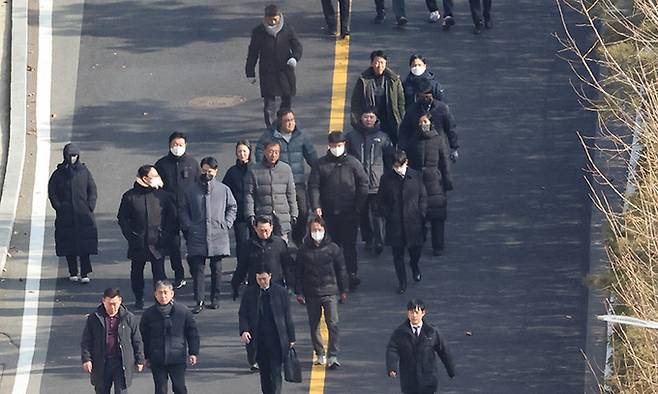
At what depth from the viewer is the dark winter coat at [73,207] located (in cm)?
2450

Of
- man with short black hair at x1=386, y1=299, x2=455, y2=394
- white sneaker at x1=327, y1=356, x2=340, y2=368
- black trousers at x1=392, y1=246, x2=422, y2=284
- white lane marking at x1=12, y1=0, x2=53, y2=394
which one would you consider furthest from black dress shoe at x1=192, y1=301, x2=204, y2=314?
man with short black hair at x1=386, y1=299, x2=455, y2=394

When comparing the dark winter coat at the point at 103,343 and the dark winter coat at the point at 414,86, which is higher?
the dark winter coat at the point at 414,86

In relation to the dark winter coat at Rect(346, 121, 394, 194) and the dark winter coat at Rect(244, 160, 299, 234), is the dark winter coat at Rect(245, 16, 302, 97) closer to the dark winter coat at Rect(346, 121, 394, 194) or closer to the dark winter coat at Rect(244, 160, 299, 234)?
the dark winter coat at Rect(346, 121, 394, 194)

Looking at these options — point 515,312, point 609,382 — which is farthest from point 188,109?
point 609,382

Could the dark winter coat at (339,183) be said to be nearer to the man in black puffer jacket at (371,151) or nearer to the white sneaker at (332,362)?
the man in black puffer jacket at (371,151)

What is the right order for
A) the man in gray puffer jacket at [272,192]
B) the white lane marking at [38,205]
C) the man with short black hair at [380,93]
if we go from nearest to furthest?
the white lane marking at [38,205] → the man in gray puffer jacket at [272,192] → the man with short black hair at [380,93]

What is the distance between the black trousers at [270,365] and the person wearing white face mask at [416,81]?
4776mm

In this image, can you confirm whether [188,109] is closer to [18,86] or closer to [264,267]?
[18,86]

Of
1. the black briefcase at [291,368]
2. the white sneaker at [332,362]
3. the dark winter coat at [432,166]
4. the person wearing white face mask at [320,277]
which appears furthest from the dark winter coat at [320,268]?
the dark winter coat at [432,166]

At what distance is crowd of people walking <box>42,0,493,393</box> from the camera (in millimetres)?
21672

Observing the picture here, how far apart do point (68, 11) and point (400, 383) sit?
1064 cm

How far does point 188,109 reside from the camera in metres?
28.4

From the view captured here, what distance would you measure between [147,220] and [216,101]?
16.2 ft

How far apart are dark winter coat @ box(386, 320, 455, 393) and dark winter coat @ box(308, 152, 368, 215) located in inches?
122
